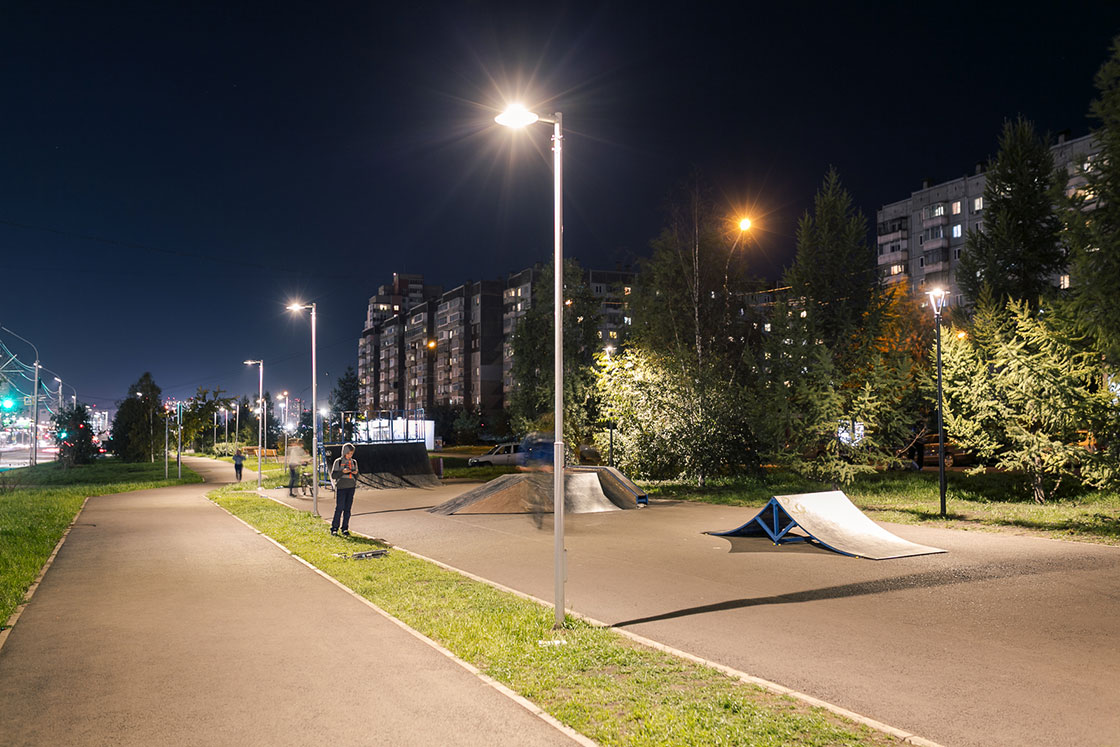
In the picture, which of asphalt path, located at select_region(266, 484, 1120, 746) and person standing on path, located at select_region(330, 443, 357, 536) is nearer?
asphalt path, located at select_region(266, 484, 1120, 746)

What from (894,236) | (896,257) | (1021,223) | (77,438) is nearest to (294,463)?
(1021,223)

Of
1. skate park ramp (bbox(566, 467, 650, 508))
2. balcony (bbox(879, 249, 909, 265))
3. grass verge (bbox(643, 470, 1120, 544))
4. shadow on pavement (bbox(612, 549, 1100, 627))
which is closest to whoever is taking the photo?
shadow on pavement (bbox(612, 549, 1100, 627))

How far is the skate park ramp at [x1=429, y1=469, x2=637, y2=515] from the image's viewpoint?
22.8 meters

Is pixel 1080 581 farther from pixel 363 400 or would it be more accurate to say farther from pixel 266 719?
pixel 363 400

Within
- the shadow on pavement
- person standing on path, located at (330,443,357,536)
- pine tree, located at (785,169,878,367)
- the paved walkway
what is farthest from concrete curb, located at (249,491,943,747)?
pine tree, located at (785,169,878,367)

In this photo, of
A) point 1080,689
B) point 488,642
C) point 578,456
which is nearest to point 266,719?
point 488,642

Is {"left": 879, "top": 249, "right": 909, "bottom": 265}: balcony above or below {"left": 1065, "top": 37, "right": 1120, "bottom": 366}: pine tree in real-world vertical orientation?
above

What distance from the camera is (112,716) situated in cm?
598

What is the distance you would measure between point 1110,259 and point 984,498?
9.90 metres

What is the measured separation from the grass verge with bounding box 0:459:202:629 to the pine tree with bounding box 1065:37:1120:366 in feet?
69.5

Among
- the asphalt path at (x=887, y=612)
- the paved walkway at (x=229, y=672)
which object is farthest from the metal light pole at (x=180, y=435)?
the paved walkway at (x=229, y=672)

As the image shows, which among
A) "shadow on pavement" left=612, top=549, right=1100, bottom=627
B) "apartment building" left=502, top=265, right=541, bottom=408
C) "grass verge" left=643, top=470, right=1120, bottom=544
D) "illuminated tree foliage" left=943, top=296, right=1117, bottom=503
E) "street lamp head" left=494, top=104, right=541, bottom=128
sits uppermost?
"apartment building" left=502, top=265, right=541, bottom=408

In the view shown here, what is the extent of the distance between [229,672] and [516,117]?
6434 mm

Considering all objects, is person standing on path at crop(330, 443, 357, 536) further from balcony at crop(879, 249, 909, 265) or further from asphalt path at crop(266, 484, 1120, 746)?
balcony at crop(879, 249, 909, 265)
